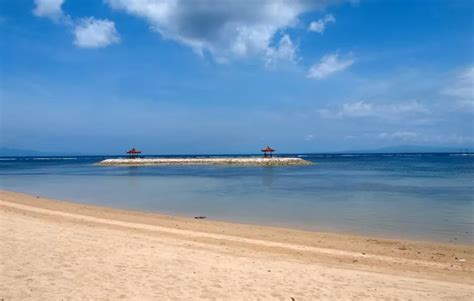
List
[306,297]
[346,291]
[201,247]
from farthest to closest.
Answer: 1. [201,247]
2. [346,291]
3. [306,297]

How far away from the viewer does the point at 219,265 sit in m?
7.73

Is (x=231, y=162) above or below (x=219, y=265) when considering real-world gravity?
above

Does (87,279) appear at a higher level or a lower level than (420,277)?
A: higher

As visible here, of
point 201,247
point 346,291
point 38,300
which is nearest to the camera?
point 38,300

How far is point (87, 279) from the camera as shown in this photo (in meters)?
6.31

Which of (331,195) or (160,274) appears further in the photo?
(331,195)

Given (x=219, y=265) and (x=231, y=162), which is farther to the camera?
(x=231, y=162)

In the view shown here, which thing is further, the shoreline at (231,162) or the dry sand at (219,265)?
the shoreline at (231,162)

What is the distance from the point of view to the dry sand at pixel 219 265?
6.07 m

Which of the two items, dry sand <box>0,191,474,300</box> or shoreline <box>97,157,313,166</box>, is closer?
dry sand <box>0,191,474,300</box>

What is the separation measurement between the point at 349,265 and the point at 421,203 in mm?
Result: 12381

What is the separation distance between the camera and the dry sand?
6.07 meters

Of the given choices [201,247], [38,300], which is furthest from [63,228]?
[38,300]

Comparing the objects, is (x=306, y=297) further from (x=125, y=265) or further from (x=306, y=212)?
(x=306, y=212)
